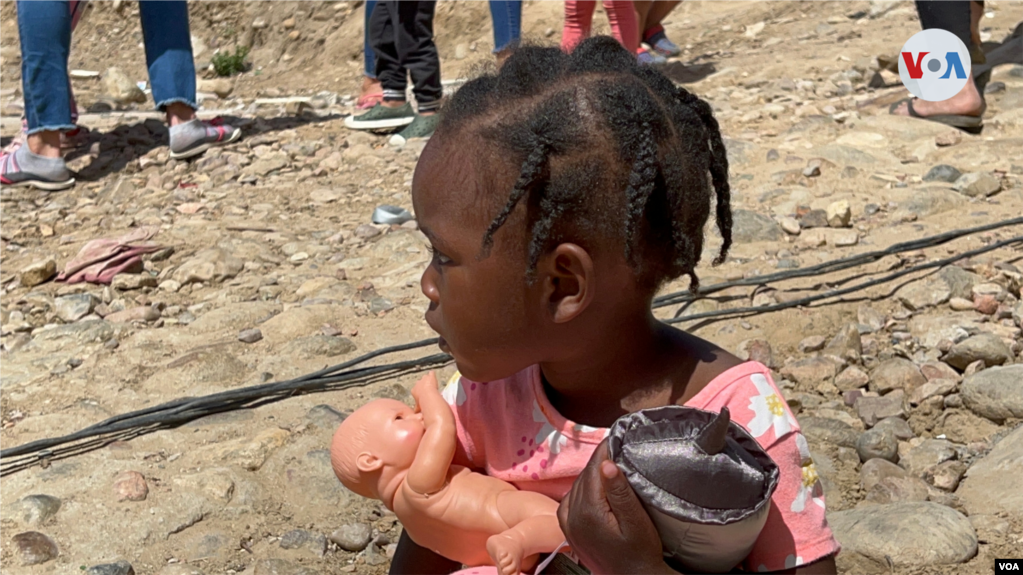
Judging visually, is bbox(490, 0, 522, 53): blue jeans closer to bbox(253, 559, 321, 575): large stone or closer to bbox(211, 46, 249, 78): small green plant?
bbox(253, 559, 321, 575): large stone

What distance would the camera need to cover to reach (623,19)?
5.40m

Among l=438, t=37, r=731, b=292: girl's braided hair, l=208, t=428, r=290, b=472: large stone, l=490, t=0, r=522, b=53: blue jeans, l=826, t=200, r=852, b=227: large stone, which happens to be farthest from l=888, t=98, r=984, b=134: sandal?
l=438, t=37, r=731, b=292: girl's braided hair

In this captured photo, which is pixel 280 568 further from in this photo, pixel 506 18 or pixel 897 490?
pixel 506 18

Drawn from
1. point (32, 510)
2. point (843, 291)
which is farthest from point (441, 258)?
point (843, 291)

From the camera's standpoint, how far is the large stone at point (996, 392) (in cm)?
269

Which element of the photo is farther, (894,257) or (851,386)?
(894,257)

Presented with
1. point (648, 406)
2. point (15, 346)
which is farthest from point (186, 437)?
point (648, 406)

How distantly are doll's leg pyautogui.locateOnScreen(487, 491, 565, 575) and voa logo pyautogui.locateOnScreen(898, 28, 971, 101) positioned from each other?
4.16m

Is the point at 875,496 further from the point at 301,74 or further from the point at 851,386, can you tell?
the point at 301,74

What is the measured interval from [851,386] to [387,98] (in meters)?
3.75

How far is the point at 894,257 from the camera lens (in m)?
3.63

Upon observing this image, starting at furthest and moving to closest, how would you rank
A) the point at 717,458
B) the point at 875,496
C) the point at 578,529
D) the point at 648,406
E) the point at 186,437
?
1. the point at 186,437
2. the point at 875,496
3. the point at 648,406
4. the point at 578,529
5. the point at 717,458

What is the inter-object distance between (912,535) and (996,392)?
2.49 ft

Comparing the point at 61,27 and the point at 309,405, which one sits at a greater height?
the point at 61,27
